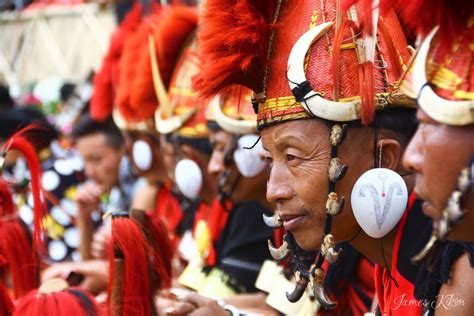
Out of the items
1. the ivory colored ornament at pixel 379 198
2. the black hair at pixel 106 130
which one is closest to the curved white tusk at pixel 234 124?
the ivory colored ornament at pixel 379 198

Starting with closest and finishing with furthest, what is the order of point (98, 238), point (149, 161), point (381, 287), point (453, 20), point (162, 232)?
point (453, 20) → point (381, 287) → point (162, 232) → point (98, 238) → point (149, 161)

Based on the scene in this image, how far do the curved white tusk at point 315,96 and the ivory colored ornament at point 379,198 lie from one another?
206 mm

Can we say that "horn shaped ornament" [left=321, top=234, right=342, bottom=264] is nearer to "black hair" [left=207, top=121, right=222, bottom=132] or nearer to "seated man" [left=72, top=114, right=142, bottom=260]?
"black hair" [left=207, top=121, right=222, bottom=132]

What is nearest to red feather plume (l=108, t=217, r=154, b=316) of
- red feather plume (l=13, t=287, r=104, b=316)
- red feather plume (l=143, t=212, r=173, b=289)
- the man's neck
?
red feather plume (l=143, t=212, r=173, b=289)

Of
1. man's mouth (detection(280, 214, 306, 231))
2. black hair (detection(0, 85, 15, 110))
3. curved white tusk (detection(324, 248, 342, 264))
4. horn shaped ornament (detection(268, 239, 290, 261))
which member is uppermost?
black hair (detection(0, 85, 15, 110))

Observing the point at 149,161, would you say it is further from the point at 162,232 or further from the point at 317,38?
the point at 317,38

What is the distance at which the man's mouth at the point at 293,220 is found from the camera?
307 centimetres

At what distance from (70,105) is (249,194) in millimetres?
5408

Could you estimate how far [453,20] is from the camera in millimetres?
2295

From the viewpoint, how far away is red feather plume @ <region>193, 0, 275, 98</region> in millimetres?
3139

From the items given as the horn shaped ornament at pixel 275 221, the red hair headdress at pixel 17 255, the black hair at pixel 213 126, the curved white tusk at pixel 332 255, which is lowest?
the red hair headdress at pixel 17 255

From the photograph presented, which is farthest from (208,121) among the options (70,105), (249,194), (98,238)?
(70,105)

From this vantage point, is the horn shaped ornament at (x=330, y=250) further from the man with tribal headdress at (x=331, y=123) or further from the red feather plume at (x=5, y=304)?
the red feather plume at (x=5, y=304)

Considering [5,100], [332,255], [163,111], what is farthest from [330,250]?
[5,100]
